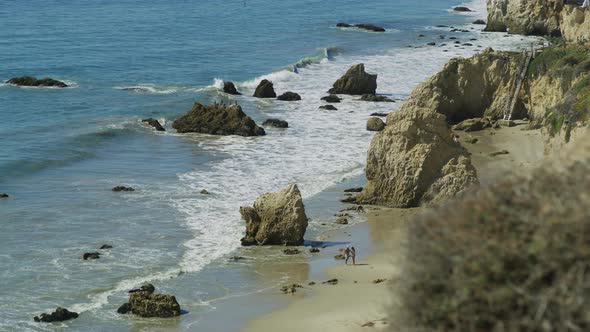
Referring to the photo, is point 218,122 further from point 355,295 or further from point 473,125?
point 355,295

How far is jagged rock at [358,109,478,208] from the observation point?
26906 mm

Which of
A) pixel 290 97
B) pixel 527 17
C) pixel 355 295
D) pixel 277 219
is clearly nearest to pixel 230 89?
pixel 290 97

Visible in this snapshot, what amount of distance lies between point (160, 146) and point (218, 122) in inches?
126

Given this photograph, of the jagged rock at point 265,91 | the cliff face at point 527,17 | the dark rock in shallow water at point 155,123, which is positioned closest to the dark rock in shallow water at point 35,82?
the jagged rock at point 265,91

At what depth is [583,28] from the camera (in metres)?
56.4

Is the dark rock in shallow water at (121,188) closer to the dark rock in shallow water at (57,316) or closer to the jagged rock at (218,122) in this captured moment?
the jagged rock at (218,122)

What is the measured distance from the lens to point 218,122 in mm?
41469

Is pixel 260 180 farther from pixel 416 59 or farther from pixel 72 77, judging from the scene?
pixel 416 59

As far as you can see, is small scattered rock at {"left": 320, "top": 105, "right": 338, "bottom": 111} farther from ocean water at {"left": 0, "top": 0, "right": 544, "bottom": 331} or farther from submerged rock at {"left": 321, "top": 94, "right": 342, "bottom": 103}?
submerged rock at {"left": 321, "top": 94, "right": 342, "bottom": 103}

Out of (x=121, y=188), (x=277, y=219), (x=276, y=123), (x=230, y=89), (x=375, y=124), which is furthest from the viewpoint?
(x=230, y=89)

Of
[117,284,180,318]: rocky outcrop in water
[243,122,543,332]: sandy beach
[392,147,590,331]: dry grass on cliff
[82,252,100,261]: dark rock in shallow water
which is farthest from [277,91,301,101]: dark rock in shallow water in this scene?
[392,147,590,331]: dry grass on cliff

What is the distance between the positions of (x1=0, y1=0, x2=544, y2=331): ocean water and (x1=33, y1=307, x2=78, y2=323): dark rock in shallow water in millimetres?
170

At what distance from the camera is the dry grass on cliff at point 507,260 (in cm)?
864

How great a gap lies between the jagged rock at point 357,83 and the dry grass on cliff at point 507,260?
39.4m
